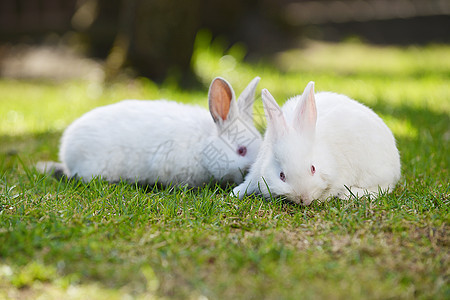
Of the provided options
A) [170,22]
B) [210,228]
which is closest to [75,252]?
[210,228]

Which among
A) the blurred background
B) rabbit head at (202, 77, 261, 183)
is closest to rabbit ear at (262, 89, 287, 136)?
rabbit head at (202, 77, 261, 183)

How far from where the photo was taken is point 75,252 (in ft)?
7.87

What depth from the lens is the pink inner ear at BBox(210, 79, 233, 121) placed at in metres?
3.67

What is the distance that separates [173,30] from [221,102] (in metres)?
3.31

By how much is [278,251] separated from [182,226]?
1.94ft

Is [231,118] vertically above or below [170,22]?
below

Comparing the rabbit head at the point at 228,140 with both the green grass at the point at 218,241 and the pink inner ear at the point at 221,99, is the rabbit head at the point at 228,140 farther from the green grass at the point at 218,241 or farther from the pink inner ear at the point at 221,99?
the green grass at the point at 218,241

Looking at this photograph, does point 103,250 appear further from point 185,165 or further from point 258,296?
point 185,165

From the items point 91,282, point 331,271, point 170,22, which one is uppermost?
point 170,22

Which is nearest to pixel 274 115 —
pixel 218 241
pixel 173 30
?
pixel 218 241

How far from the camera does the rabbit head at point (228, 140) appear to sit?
3.58m

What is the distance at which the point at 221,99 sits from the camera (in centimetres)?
370

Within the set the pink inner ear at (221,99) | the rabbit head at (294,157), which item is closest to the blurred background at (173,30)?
the pink inner ear at (221,99)

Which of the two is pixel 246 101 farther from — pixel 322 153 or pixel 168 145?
pixel 322 153
